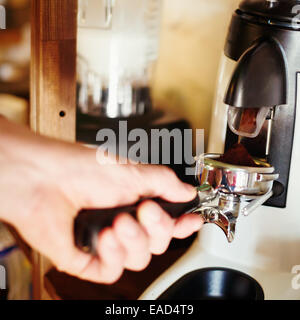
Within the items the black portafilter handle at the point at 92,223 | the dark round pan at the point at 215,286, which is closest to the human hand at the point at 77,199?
the black portafilter handle at the point at 92,223

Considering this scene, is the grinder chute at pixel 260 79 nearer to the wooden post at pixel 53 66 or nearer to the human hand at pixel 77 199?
the human hand at pixel 77 199

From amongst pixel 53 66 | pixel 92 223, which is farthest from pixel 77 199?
pixel 53 66

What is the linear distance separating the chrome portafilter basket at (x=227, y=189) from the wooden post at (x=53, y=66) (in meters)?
0.22

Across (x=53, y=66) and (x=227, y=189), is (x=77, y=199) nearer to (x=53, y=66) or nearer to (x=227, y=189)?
(x=227, y=189)

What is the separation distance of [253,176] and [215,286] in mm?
208

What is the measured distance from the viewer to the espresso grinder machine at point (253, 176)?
14.9 inches

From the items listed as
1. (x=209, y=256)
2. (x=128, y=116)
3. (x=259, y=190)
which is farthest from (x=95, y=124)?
(x=259, y=190)

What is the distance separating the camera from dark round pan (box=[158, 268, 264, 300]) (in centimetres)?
53

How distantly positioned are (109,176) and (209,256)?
23 cm

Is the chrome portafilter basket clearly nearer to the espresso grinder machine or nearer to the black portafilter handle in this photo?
the espresso grinder machine

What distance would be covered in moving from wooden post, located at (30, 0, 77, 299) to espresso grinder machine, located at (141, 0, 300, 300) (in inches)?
7.0

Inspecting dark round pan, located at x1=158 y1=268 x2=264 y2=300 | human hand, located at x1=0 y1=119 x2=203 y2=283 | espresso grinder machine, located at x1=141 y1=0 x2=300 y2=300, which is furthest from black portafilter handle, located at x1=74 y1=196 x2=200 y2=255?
dark round pan, located at x1=158 y1=268 x2=264 y2=300

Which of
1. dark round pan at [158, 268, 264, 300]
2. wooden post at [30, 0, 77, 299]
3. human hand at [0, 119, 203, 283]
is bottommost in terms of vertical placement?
dark round pan at [158, 268, 264, 300]

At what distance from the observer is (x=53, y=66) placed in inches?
21.5
